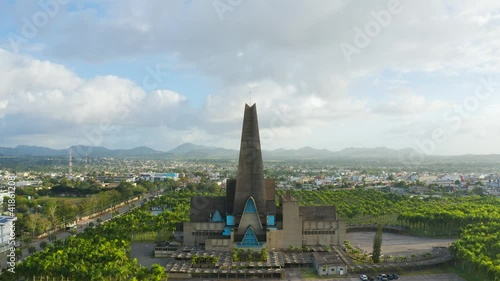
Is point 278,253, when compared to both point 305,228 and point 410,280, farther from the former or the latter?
point 410,280

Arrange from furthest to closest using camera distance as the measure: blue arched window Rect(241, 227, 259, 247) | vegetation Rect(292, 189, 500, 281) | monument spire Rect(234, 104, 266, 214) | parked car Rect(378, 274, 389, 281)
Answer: monument spire Rect(234, 104, 266, 214)
blue arched window Rect(241, 227, 259, 247)
vegetation Rect(292, 189, 500, 281)
parked car Rect(378, 274, 389, 281)

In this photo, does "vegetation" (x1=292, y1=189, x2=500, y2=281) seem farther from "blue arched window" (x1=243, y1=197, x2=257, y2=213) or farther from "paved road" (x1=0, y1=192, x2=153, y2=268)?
"paved road" (x1=0, y1=192, x2=153, y2=268)

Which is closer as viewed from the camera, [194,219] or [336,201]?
[194,219]

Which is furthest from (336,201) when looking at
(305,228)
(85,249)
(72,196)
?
(72,196)

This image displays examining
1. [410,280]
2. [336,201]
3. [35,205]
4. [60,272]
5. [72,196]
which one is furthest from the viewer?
[72,196]

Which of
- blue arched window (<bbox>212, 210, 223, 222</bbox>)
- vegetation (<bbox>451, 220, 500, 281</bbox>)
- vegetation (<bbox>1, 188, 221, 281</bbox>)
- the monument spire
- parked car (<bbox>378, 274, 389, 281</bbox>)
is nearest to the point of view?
vegetation (<bbox>1, 188, 221, 281</bbox>)

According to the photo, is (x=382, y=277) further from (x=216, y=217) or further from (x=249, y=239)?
(x=216, y=217)

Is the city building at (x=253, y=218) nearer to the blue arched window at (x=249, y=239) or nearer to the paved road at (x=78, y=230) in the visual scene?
the blue arched window at (x=249, y=239)

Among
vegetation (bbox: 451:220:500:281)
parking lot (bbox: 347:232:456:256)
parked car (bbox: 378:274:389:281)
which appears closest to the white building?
parked car (bbox: 378:274:389:281)
